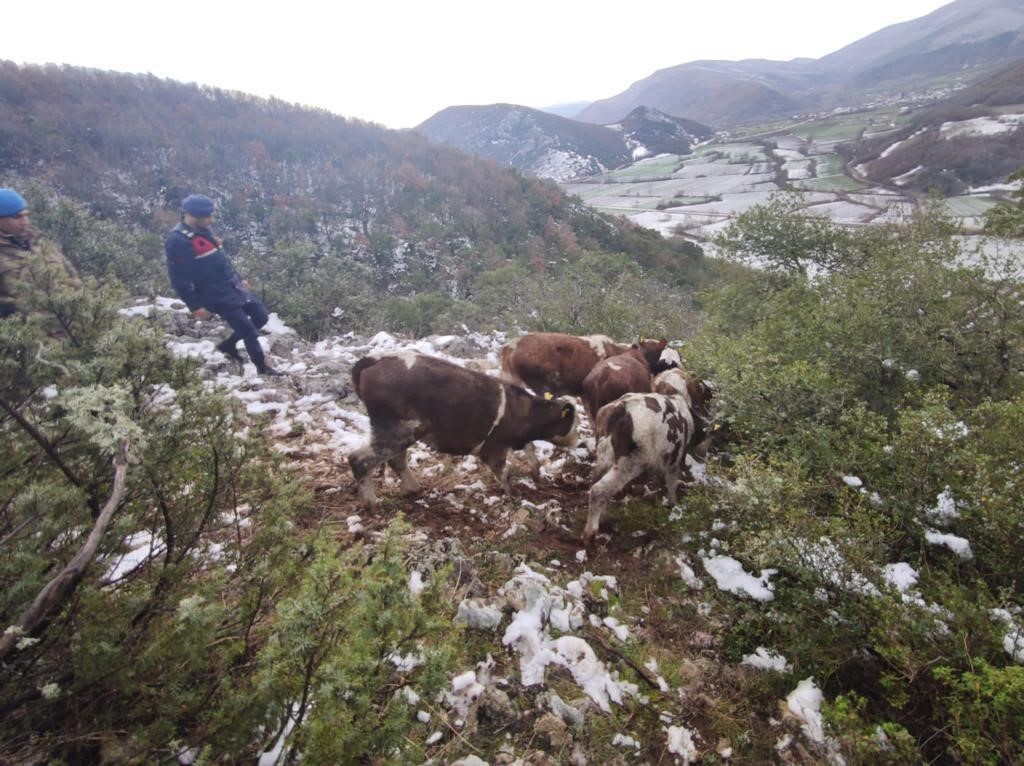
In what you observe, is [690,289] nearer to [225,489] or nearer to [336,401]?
[336,401]

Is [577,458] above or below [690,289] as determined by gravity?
above

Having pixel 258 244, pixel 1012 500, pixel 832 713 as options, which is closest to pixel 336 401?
pixel 832 713

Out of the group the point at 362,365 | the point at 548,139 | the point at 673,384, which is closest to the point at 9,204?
the point at 362,365

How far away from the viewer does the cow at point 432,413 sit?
5215 millimetres

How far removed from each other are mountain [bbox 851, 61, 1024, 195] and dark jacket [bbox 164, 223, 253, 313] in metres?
46.5

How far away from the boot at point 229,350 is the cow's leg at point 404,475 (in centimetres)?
463

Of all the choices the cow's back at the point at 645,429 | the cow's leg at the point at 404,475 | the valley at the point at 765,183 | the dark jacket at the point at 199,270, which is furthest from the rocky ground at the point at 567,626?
the valley at the point at 765,183

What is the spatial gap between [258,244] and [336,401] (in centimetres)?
1948

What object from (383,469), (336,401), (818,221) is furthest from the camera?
(818,221)

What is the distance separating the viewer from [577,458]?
Result: 23.2 feet

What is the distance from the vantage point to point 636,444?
5.43 m

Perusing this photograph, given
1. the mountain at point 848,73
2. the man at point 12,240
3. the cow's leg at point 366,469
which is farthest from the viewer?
the mountain at point 848,73

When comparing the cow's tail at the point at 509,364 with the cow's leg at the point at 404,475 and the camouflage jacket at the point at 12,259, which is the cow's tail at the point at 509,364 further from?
the camouflage jacket at the point at 12,259

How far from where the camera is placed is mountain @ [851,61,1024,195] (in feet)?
135
